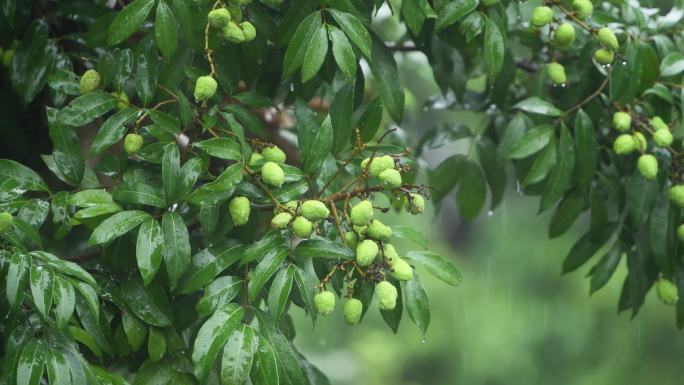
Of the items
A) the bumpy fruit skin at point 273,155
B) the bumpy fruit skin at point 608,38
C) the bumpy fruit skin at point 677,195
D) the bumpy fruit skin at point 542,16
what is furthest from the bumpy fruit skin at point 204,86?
the bumpy fruit skin at point 677,195

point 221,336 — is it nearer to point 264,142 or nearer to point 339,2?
point 264,142

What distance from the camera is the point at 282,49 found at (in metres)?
1.45

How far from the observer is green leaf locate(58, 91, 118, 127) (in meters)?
1.27

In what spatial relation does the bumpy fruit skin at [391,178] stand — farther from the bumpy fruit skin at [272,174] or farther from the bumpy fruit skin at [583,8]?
the bumpy fruit skin at [583,8]

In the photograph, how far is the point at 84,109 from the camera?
1.28 metres

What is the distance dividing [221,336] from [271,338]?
10 cm

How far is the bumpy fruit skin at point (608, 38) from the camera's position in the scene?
4.88 feet

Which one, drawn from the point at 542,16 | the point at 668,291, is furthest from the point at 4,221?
the point at 668,291

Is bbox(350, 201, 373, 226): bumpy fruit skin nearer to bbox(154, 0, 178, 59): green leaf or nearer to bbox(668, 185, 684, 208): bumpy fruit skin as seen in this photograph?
bbox(154, 0, 178, 59): green leaf

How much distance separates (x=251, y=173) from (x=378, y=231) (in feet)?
0.56

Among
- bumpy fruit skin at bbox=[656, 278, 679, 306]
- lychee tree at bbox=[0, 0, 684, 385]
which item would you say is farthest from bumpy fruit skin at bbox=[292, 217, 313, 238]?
bumpy fruit skin at bbox=[656, 278, 679, 306]

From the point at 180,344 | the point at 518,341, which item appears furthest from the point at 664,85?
the point at 518,341

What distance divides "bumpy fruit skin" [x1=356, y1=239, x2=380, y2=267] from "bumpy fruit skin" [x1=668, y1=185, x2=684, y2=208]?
1.88ft

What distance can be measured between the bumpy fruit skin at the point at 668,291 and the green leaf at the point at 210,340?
75cm
